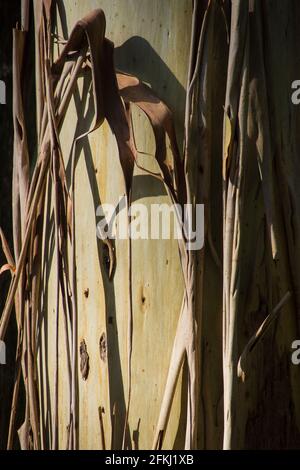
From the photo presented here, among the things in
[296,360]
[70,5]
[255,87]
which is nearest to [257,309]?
[296,360]

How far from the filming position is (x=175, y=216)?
128 cm

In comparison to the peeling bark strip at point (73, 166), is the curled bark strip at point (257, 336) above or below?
below

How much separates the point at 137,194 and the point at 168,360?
0.30 m

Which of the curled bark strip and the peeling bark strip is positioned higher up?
the peeling bark strip

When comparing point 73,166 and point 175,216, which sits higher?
point 73,166

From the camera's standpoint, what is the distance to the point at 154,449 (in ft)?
4.16

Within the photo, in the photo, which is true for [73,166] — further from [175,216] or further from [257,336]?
A: [257,336]

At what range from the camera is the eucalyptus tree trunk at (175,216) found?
4.01 ft

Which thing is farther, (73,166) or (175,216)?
(73,166)

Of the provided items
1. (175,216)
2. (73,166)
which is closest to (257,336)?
(175,216)

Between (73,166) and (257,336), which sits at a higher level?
(73,166)

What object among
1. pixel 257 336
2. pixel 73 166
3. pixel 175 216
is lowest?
pixel 257 336

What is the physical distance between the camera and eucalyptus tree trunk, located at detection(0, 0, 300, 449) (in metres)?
1.22
